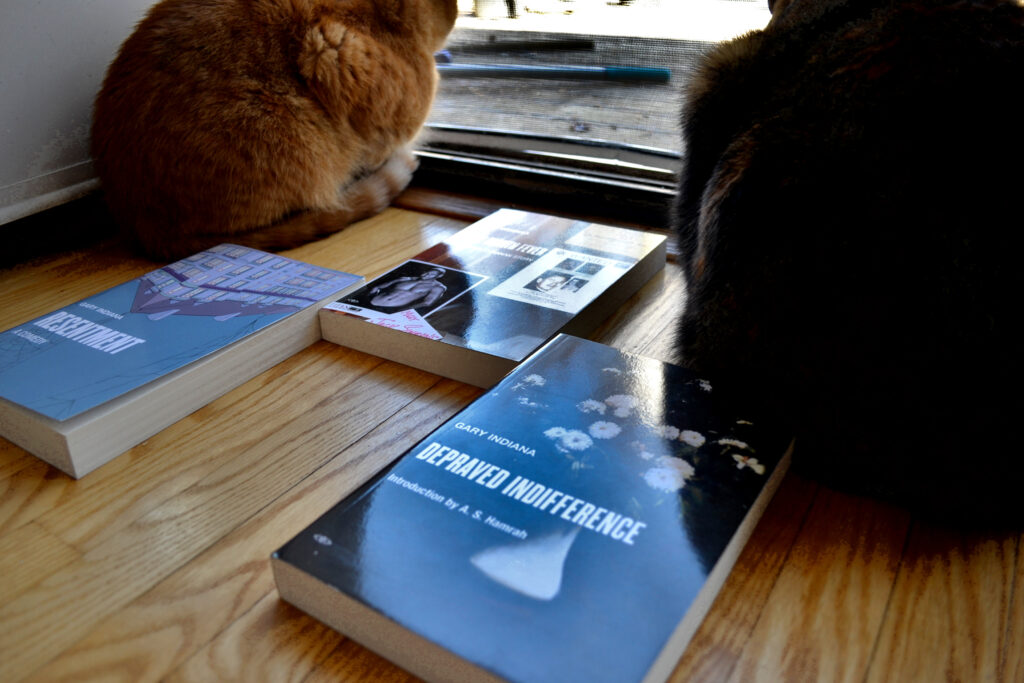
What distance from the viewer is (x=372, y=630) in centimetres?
53

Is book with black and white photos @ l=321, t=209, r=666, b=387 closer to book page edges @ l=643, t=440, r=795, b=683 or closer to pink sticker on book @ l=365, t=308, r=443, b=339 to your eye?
pink sticker on book @ l=365, t=308, r=443, b=339

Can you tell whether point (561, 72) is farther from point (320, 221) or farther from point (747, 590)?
point (747, 590)

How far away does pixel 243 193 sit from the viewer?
1152 millimetres

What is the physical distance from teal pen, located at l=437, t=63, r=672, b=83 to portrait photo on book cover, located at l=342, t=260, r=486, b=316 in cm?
56

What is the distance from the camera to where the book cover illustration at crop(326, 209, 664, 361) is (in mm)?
886

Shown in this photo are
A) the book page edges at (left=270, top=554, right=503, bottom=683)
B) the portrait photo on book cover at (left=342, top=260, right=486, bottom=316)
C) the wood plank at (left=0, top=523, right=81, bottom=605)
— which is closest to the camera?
the book page edges at (left=270, top=554, right=503, bottom=683)

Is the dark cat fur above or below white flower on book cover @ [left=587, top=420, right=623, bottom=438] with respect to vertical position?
above

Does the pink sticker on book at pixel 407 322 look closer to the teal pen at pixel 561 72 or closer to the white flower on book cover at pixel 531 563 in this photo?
the white flower on book cover at pixel 531 563

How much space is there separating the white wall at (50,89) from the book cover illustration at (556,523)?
3.34 ft

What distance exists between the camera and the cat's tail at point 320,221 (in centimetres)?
118

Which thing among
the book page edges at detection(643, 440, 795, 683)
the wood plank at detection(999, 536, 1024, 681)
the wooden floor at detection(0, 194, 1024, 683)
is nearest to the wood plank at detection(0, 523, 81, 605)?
the wooden floor at detection(0, 194, 1024, 683)

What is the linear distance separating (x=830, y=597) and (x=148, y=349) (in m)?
A: 0.77

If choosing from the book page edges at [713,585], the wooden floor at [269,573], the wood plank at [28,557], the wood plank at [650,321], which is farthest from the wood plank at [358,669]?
the wood plank at [650,321]

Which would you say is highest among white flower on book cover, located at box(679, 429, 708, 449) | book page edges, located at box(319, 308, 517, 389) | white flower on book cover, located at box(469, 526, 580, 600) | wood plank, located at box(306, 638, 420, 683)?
white flower on book cover, located at box(679, 429, 708, 449)
